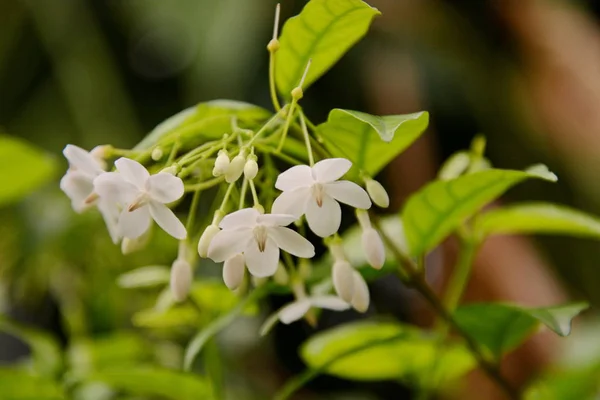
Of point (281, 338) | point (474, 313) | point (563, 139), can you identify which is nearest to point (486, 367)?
point (474, 313)

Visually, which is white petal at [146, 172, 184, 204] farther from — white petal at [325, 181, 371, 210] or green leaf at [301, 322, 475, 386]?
green leaf at [301, 322, 475, 386]

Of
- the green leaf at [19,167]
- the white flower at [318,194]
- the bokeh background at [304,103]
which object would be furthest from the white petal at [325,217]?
the bokeh background at [304,103]

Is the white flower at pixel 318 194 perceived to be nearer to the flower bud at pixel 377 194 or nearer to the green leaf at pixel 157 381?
the flower bud at pixel 377 194

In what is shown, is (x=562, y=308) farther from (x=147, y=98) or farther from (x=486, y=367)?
(x=147, y=98)

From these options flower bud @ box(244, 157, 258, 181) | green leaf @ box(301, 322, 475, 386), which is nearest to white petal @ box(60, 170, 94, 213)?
flower bud @ box(244, 157, 258, 181)

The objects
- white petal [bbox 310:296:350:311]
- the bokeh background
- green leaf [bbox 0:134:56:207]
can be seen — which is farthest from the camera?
the bokeh background

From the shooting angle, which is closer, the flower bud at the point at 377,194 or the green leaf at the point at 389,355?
the flower bud at the point at 377,194

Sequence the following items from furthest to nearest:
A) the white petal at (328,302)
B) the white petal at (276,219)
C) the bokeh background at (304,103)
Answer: the bokeh background at (304,103)
the white petal at (328,302)
the white petal at (276,219)
